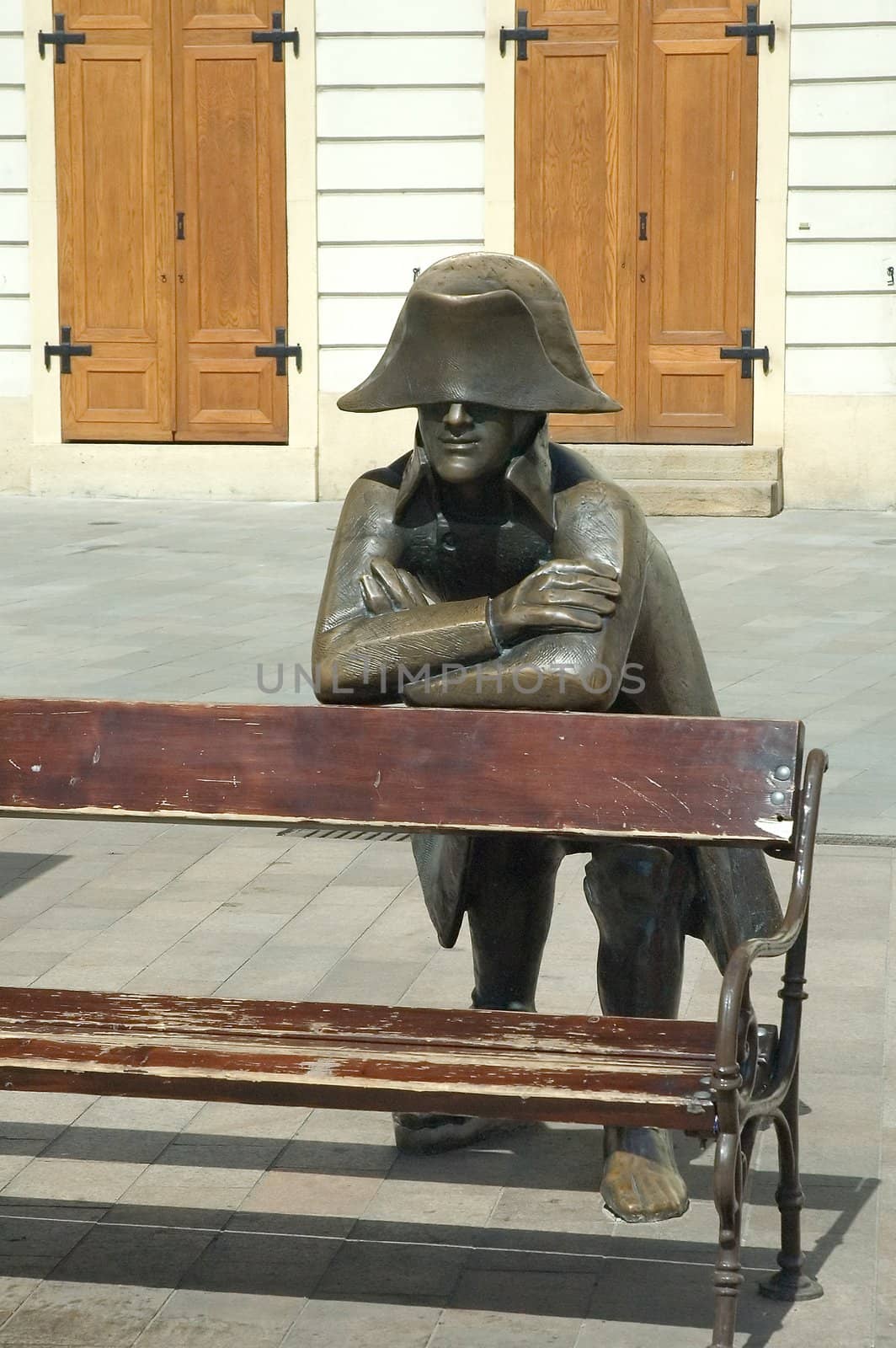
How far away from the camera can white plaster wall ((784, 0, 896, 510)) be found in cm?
1327

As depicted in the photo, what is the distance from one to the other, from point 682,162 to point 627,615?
419 inches

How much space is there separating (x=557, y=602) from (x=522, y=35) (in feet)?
35.6

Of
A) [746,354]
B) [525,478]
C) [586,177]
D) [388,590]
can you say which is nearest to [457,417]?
[525,478]

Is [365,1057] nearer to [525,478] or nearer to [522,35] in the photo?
[525,478]

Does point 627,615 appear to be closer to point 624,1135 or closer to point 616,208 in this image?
point 624,1135

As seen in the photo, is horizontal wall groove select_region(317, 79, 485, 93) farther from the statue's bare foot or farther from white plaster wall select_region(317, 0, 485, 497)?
the statue's bare foot

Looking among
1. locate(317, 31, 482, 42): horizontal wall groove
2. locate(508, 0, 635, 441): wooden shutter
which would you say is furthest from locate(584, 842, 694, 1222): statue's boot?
locate(317, 31, 482, 42): horizontal wall groove

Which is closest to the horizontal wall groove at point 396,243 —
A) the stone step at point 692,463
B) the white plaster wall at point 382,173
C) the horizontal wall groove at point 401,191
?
the white plaster wall at point 382,173

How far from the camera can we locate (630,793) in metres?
3.38

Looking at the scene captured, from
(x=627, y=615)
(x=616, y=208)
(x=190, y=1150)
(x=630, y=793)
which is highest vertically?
(x=616, y=208)

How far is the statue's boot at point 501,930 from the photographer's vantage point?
12.7ft

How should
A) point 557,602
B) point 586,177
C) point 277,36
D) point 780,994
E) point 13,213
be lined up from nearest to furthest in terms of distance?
point 780,994 → point 557,602 → point 586,177 → point 277,36 → point 13,213

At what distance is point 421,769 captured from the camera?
3.43 meters

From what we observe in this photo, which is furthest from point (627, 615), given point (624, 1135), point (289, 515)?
point (289, 515)
